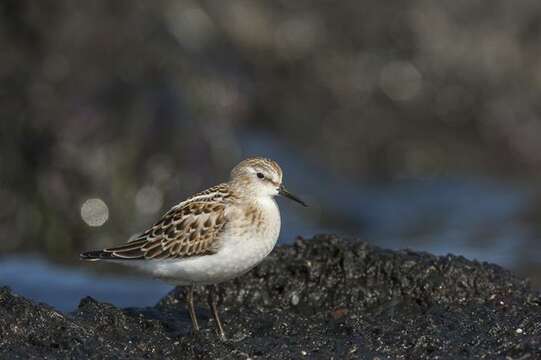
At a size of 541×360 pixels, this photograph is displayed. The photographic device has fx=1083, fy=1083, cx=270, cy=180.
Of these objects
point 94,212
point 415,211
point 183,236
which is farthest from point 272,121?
point 183,236

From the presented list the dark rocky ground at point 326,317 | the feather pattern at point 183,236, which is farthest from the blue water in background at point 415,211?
the feather pattern at point 183,236

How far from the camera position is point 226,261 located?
676 cm

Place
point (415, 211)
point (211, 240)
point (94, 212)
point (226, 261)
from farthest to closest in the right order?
point (415, 211), point (94, 212), point (211, 240), point (226, 261)

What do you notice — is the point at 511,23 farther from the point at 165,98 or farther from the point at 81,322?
the point at 81,322

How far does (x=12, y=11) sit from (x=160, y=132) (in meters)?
2.47

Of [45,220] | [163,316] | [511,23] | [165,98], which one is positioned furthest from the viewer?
[511,23]

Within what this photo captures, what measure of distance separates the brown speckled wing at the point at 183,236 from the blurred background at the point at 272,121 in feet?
12.6

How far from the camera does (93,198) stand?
39.5ft

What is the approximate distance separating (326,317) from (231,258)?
29.7 inches

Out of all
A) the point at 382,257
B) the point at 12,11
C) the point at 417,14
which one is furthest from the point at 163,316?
the point at 417,14

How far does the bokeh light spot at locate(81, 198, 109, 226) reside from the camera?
11977mm

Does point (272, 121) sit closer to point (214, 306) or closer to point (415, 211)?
point (415, 211)

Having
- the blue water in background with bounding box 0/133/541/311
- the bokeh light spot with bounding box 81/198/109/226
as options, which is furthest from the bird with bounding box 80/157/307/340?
the blue water in background with bounding box 0/133/541/311

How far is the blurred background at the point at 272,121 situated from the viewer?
12.0 m
